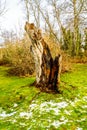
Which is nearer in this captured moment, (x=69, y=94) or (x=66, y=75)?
(x=69, y=94)

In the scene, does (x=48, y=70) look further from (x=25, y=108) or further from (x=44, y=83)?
(x=25, y=108)

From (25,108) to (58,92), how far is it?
1.81 meters

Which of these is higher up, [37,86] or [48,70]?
[48,70]

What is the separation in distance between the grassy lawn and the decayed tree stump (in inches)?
16.4

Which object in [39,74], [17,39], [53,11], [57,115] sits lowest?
[57,115]

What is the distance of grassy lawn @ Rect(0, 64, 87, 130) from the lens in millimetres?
7477

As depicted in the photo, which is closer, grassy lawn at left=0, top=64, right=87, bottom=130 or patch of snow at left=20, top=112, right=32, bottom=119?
grassy lawn at left=0, top=64, right=87, bottom=130

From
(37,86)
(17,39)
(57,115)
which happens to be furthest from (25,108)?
(17,39)

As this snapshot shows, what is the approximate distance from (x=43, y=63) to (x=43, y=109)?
259cm

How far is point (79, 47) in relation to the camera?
25203mm

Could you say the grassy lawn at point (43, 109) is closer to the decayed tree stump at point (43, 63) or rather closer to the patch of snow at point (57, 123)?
the patch of snow at point (57, 123)

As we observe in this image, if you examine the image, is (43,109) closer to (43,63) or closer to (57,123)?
(57,123)

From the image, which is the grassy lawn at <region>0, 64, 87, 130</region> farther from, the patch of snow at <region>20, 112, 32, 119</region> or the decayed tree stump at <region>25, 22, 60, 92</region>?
the decayed tree stump at <region>25, 22, 60, 92</region>

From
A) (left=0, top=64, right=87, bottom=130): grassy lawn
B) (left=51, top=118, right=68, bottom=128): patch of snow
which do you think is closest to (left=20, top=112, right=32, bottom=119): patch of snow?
(left=0, top=64, right=87, bottom=130): grassy lawn
